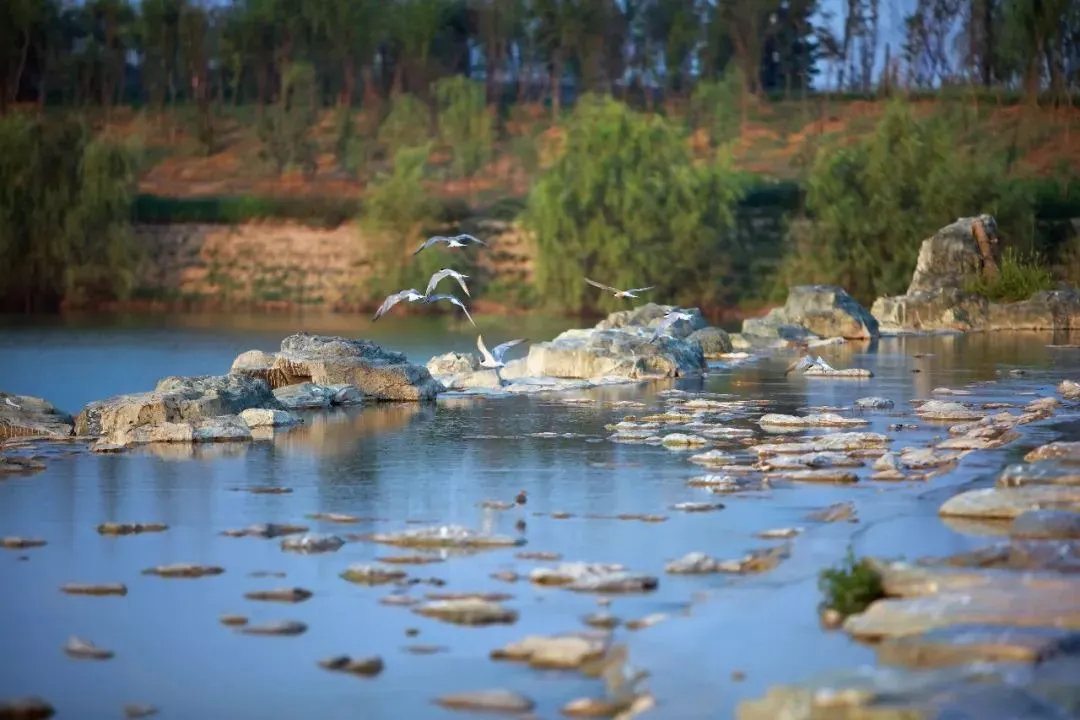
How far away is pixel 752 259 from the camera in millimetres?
57906

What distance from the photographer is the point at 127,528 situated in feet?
36.7

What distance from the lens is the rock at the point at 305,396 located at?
63.8 ft

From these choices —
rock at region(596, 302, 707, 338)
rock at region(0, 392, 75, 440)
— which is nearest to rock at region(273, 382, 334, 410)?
rock at region(0, 392, 75, 440)

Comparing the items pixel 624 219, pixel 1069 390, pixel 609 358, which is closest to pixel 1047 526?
pixel 1069 390

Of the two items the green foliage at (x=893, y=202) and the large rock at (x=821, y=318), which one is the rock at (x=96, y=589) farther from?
the green foliage at (x=893, y=202)

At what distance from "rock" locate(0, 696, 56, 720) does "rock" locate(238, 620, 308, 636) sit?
1301mm

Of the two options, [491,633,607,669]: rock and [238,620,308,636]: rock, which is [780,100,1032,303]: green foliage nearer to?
[238,620,308,636]: rock

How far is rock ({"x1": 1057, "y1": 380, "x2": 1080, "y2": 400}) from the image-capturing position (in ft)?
63.8

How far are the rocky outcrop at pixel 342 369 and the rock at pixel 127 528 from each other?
29.3 ft

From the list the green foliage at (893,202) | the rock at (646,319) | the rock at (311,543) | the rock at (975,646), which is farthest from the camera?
the green foliage at (893,202)

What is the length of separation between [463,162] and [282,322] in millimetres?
22627

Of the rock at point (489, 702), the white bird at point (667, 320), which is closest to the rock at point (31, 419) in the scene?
the white bird at point (667, 320)

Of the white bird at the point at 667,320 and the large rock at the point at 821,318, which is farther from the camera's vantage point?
the large rock at the point at 821,318

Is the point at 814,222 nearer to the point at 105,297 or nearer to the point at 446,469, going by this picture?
the point at 105,297
